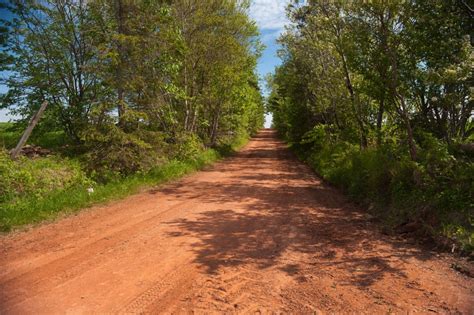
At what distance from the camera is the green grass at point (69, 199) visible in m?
6.90

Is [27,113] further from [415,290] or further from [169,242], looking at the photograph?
[415,290]

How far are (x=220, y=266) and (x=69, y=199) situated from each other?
4.88m

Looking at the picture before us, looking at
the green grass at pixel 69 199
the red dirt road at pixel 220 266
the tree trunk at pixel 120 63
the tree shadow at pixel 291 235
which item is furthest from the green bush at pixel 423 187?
the tree trunk at pixel 120 63

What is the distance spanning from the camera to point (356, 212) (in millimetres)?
8617

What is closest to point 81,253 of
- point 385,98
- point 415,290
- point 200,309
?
point 200,309

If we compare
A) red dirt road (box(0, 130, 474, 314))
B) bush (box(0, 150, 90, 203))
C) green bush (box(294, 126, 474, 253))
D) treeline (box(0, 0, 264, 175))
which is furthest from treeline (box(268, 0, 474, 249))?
bush (box(0, 150, 90, 203))

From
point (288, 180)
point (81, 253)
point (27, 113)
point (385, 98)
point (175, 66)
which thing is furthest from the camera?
point (288, 180)

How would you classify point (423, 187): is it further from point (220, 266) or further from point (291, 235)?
point (220, 266)

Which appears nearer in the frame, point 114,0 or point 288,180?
point 114,0

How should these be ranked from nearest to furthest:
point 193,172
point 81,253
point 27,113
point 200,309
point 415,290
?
point 200,309
point 415,290
point 81,253
point 27,113
point 193,172

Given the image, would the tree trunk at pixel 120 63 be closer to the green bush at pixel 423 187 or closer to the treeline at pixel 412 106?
the treeline at pixel 412 106

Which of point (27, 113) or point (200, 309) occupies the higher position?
point (27, 113)

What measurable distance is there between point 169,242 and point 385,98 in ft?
23.7

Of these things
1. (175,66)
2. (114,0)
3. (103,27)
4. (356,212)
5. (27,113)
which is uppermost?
(114,0)
